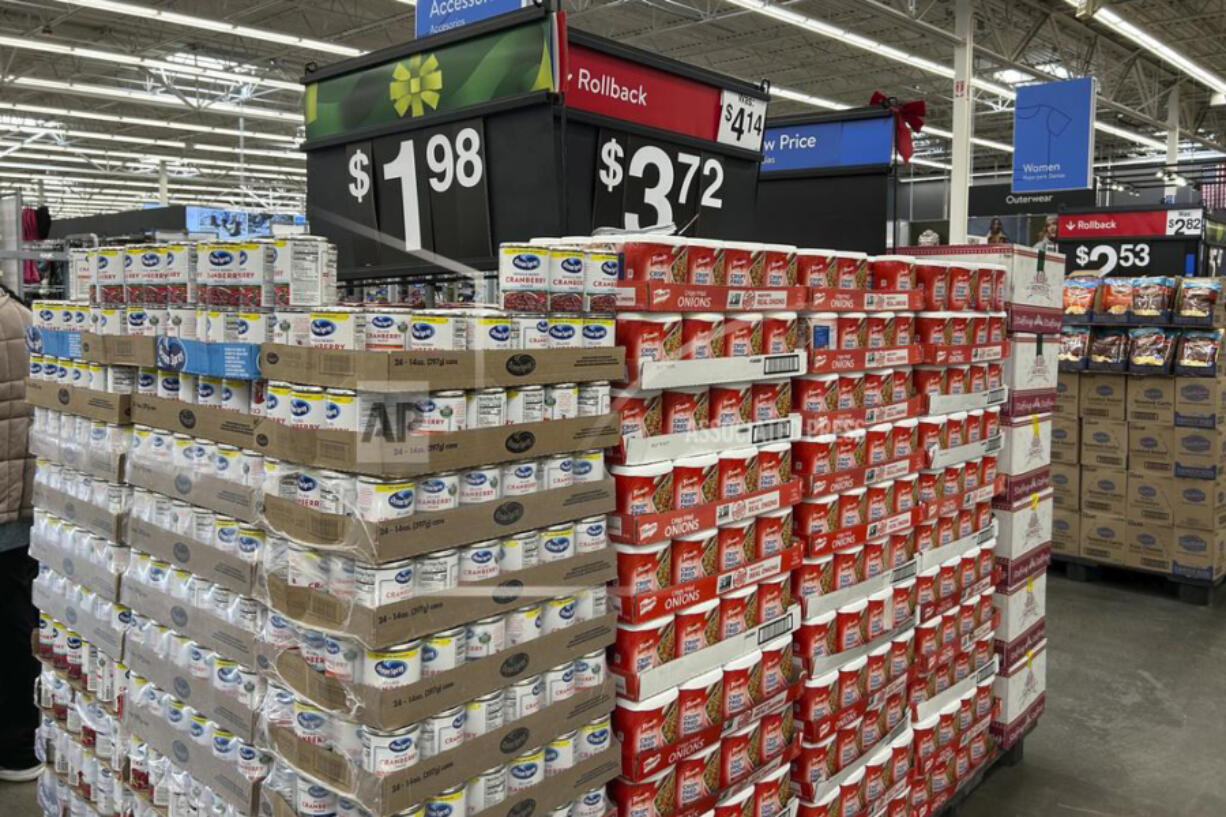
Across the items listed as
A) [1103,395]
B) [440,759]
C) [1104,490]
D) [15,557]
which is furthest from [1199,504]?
[15,557]

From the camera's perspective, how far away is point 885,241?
4.04 meters

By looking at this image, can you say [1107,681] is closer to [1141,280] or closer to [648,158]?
[1141,280]

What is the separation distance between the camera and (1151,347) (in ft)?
22.2

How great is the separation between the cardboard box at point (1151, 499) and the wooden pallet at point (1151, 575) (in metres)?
0.36

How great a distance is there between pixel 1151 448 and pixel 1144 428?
0.15 m

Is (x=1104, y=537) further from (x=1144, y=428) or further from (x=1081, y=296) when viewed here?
(x=1081, y=296)

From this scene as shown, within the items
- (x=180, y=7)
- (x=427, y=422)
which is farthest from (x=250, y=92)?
(x=427, y=422)

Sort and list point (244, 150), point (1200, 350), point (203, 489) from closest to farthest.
Answer: 1. point (203, 489)
2. point (1200, 350)
3. point (244, 150)

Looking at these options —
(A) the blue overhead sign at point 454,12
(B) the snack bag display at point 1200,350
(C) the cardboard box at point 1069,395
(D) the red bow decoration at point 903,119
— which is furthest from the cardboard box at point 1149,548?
(A) the blue overhead sign at point 454,12

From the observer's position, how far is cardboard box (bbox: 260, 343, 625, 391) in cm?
183

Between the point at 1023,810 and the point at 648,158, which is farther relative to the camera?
the point at 1023,810

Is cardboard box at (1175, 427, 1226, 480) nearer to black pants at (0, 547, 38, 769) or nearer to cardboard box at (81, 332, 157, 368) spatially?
cardboard box at (81, 332, 157, 368)

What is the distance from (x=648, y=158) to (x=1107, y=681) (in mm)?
4057

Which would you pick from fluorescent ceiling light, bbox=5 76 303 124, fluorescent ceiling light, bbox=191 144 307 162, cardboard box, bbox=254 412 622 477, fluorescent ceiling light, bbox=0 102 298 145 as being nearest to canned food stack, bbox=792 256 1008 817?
cardboard box, bbox=254 412 622 477
